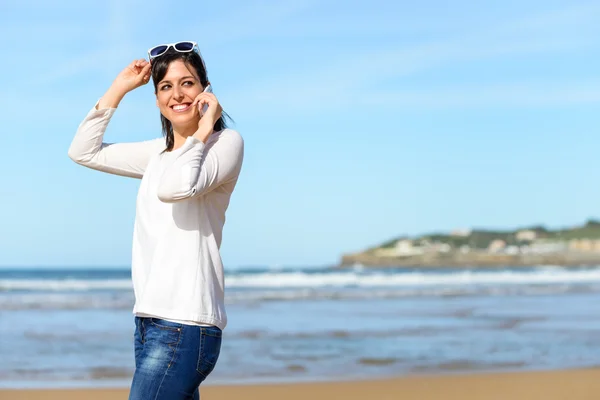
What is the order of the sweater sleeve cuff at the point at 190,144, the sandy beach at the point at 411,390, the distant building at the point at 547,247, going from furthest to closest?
the distant building at the point at 547,247, the sandy beach at the point at 411,390, the sweater sleeve cuff at the point at 190,144

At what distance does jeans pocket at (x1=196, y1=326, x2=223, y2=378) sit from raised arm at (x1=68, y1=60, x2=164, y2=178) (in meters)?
0.68

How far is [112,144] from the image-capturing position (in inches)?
110

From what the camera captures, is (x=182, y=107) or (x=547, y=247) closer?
(x=182, y=107)

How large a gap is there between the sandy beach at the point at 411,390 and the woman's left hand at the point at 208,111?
433 cm

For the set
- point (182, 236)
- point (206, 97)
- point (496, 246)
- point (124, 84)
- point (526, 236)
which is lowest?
point (496, 246)

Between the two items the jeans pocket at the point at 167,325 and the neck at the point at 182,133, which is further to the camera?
the neck at the point at 182,133

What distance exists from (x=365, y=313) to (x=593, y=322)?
3793 mm

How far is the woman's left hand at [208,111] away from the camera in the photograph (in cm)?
244

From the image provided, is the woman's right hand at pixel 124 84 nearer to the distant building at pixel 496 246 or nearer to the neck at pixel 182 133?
the neck at pixel 182 133

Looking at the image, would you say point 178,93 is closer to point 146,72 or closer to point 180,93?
point 180,93

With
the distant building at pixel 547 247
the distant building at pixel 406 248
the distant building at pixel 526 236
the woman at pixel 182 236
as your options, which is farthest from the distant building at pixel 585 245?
the woman at pixel 182 236

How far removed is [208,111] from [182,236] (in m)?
0.41

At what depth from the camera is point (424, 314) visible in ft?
44.3

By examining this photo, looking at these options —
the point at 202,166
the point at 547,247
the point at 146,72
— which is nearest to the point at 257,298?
the point at 146,72
